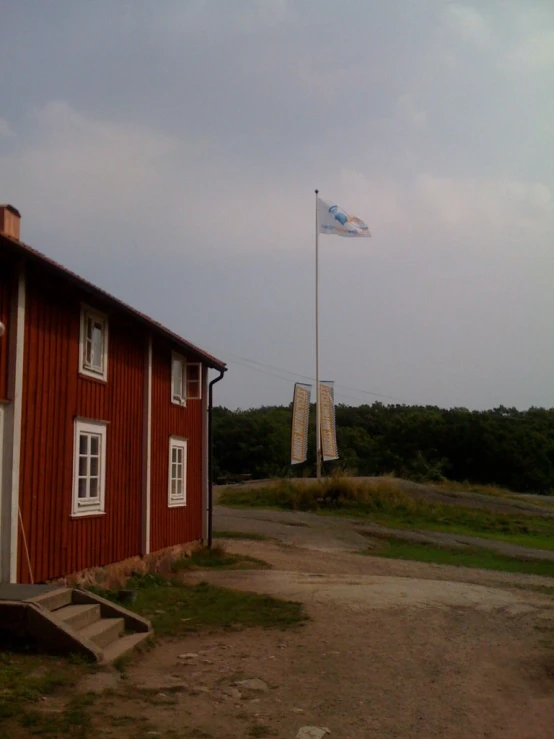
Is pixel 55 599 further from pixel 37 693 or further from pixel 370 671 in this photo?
pixel 370 671

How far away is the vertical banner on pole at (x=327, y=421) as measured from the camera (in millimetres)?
33375

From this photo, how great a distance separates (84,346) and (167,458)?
15.3 ft

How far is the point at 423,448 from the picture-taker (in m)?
60.3

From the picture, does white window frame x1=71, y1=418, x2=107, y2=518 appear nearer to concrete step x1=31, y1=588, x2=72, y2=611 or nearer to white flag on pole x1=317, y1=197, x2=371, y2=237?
concrete step x1=31, y1=588, x2=72, y2=611

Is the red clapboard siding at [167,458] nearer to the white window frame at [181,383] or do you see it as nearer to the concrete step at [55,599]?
the white window frame at [181,383]

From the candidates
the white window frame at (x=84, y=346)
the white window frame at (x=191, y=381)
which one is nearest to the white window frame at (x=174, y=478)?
the white window frame at (x=191, y=381)

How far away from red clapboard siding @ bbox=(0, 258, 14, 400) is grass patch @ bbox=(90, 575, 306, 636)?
147 inches

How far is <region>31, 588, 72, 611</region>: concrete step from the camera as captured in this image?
838 centimetres

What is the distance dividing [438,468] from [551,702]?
149 ft

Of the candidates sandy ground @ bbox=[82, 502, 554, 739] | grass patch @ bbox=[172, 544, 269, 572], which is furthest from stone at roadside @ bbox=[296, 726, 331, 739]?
grass patch @ bbox=[172, 544, 269, 572]

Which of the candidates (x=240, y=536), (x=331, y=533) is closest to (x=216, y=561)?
(x=240, y=536)

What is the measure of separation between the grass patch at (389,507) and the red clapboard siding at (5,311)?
19.5 metres

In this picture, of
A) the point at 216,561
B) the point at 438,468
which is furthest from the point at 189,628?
the point at 438,468

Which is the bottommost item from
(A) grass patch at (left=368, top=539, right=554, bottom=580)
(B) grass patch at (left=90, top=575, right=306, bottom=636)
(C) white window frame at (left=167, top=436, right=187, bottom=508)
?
(A) grass patch at (left=368, top=539, right=554, bottom=580)
